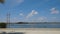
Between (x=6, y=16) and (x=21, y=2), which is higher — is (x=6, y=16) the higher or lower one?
the lower one

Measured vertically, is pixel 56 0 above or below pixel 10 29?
above

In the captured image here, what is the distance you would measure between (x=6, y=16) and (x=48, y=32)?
1101 mm

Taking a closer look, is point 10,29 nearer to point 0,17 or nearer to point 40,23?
point 0,17

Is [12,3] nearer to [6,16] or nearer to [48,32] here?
[6,16]

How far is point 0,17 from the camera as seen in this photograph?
3744mm

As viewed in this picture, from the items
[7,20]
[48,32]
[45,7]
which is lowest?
[48,32]

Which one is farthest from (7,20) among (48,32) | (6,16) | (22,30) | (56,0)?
(56,0)

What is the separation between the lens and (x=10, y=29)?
3.81 meters

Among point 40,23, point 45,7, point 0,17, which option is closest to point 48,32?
point 40,23

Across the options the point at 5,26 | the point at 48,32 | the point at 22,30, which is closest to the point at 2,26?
the point at 5,26

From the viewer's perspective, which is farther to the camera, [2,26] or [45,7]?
[45,7]

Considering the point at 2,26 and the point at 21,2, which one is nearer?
the point at 2,26

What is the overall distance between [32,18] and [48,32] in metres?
0.52

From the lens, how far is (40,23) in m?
3.71
